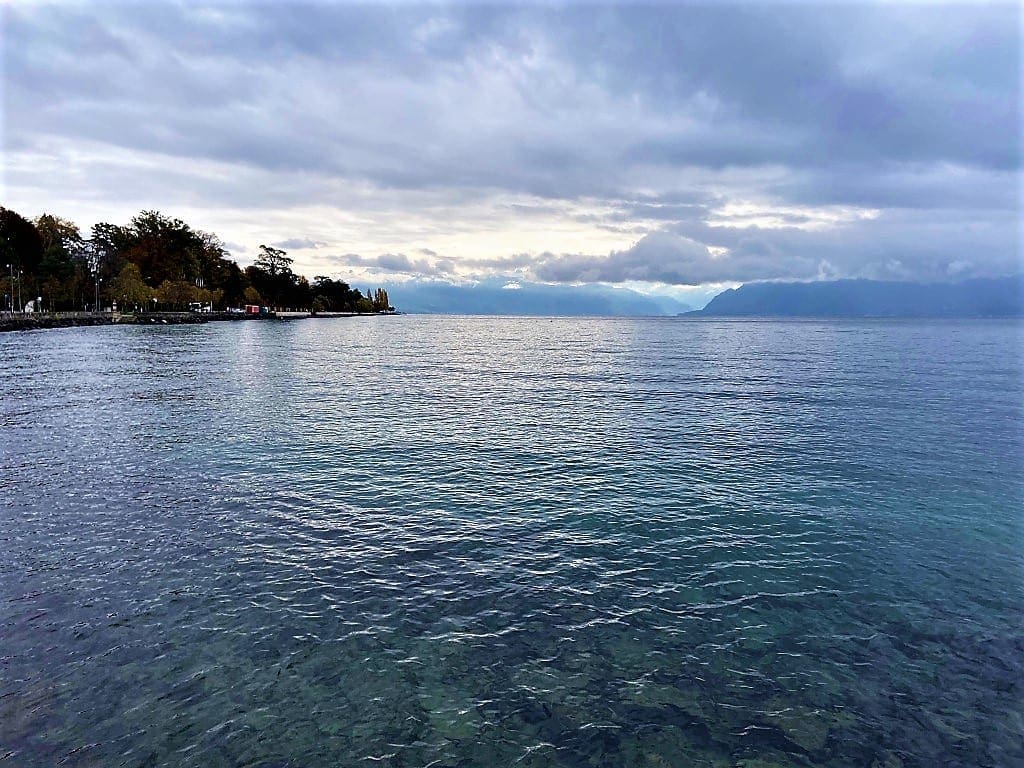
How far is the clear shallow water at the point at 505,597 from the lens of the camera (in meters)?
12.0

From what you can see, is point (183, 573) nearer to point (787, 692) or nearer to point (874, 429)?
point (787, 692)

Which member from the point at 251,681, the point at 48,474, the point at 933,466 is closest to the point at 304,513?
the point at 251,681

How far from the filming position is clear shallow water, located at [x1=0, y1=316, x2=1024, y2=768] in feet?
39.5

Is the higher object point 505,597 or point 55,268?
point 55,268

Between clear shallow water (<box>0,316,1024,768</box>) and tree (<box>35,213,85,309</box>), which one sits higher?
tree (<box>35,213,85,309</box>)

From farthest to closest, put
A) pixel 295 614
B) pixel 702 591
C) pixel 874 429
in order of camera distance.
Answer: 1. pixel 874 429
2. pixel 702 591
3. pixel 295 614

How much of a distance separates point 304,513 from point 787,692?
703 inches

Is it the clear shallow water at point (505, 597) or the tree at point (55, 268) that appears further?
the tree at point (55, 268)

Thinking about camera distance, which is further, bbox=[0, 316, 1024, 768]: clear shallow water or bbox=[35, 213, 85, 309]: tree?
bbox=[35, 213, 85, 309]: tree

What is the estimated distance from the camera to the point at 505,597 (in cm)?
1733

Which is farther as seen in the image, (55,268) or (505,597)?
(55,268)

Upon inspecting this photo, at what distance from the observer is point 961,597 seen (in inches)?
707

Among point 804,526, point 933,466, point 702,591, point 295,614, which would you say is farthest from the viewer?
point 933,466

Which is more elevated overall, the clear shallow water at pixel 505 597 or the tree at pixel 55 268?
the tree at pixel 55 268
